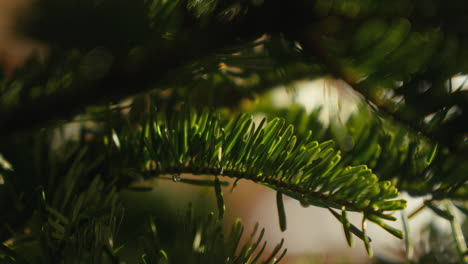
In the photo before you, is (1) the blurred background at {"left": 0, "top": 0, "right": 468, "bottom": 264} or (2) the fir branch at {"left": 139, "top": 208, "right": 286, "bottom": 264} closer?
(2) the fir branch at {"left": 139, "top": 208, "right": 286, "bottom": 264}

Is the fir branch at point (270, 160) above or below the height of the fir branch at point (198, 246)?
above

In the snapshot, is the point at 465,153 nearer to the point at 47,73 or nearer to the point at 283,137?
the point at 283,137

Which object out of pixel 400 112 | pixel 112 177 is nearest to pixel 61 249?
pixel 112 177

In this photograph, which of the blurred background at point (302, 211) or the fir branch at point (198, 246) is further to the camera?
the blurred background at point (302, 211)

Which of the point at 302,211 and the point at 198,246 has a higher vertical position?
the point at 198,246

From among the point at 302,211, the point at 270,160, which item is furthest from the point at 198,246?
the point at 302,211

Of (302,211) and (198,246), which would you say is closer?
(198,246)

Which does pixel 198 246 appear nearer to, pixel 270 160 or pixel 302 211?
pixel 270 160

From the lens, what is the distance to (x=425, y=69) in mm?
191

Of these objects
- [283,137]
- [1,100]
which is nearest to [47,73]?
[1,100]

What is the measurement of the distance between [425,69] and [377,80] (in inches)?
0.9

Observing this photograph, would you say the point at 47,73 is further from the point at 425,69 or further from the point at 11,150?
the point at 425,69

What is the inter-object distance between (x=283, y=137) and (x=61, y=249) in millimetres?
94

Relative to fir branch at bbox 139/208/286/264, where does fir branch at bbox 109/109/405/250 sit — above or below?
above
